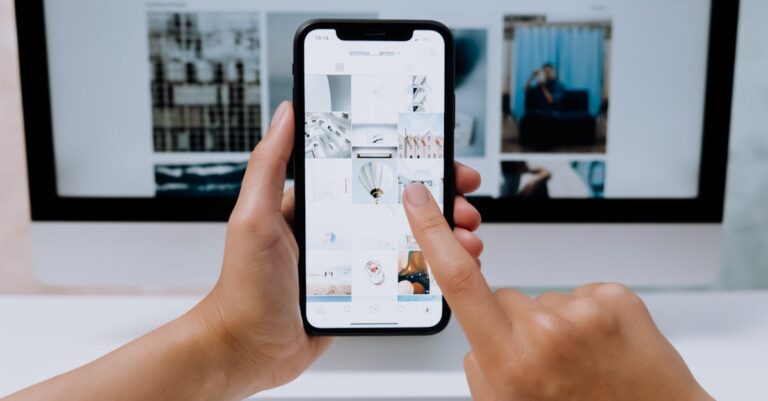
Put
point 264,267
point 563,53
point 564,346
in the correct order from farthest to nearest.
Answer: point 563,53
point 264,267
point 564,346

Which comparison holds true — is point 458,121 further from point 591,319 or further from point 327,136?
point 591,319

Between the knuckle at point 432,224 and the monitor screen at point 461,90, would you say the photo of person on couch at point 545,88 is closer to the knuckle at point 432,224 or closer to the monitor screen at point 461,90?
the monitor screen at point 461,90

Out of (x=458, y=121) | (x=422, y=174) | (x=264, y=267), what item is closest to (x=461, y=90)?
(x=458, y=121)

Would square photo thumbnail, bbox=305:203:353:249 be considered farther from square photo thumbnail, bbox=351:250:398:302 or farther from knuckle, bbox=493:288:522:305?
knuckle, bbox=493:288:522:305

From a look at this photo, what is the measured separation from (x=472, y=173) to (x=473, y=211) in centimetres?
3

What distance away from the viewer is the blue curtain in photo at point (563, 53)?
0.54 m

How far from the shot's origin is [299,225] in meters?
0.44

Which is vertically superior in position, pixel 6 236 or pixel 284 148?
pixel 284 148

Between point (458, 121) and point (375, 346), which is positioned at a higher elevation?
point (458, 121)

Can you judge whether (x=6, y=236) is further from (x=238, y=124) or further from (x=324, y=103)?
(x=324, y=103)

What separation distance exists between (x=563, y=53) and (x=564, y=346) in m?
0.33

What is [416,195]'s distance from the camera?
376mm

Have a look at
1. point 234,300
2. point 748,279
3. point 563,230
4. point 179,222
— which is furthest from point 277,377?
point 748,279

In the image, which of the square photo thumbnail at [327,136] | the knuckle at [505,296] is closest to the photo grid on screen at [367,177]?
the square photo thumbnail at [327,136]
